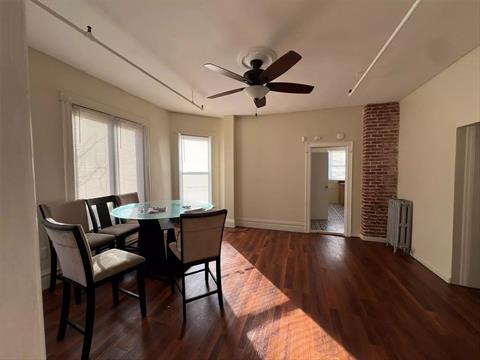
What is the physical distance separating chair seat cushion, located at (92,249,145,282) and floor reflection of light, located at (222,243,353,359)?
1078 mm

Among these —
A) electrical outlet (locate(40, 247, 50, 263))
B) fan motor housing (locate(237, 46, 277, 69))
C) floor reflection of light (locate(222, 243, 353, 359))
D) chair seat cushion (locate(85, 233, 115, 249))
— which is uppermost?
fan motor housing (locate(237, 46, 277, 69))

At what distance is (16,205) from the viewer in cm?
68

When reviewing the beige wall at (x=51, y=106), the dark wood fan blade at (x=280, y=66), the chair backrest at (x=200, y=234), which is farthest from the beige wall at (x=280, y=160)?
the chair backrest at (x=200, y=234)

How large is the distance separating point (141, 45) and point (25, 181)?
7.04 ft

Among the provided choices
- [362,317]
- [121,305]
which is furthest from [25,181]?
[362,317]

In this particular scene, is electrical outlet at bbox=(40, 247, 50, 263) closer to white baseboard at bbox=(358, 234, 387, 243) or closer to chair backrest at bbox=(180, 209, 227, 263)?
chair backrest at bbox=(180, 209, 227, 263)

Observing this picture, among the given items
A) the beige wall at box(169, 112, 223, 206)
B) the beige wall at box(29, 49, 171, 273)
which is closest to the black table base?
the beige wall at box(29, 49, 171, 273)

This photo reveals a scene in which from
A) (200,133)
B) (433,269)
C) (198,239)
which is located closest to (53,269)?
(198,239)

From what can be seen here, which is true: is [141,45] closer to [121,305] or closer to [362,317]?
[121,305]

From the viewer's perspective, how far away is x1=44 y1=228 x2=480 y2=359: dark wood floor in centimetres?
168

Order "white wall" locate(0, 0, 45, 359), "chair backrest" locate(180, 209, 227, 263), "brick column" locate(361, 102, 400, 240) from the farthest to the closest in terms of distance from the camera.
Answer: "brick column" locate(361, 102, 400, 240) → "chair backrest" locate(180, 209, 227, 263) → "white wall" locate(0, 0, 45, 359)

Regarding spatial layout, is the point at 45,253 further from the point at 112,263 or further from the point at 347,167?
the point at 347,167

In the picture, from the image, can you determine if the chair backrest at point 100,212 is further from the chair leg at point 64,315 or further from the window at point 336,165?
the window at point 336,165

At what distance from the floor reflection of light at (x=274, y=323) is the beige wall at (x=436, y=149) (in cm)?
209
